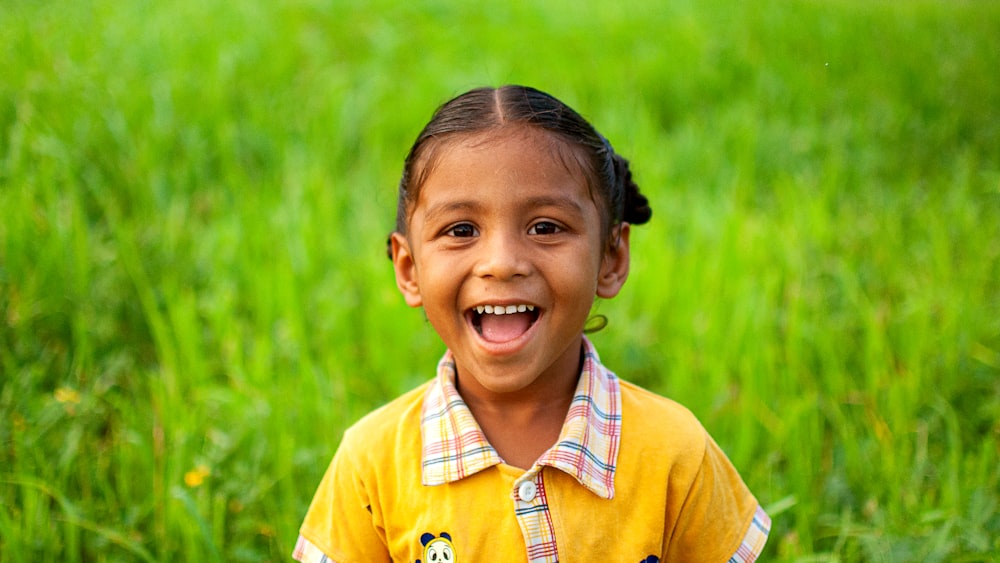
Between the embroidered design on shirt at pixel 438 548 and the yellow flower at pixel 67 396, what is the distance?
160 centimetres

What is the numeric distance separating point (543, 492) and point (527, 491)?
0.03 meters

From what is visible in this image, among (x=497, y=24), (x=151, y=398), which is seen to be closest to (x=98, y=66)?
(x=151, y=398)

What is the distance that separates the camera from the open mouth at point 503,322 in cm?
164

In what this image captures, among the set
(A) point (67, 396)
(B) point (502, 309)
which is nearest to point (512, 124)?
(B) point (502, 309)

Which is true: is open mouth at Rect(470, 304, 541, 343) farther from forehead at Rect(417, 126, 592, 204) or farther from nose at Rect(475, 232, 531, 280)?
forehead at Rect(417, 126, 592, 204)

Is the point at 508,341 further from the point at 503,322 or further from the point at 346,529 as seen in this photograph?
the point at 346,529

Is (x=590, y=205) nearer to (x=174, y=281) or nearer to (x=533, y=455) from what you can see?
(x=533, y=455)

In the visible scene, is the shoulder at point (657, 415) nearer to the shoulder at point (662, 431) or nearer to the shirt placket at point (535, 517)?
the shoulder at point (662, 431)

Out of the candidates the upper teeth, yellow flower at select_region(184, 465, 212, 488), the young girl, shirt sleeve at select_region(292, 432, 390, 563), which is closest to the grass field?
yellow flower at select_region(184, 465, 212, 488)

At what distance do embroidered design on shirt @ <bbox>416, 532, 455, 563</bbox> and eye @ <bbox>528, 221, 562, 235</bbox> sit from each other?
23.2 inches

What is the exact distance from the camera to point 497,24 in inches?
245

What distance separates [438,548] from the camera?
1680 millimetres

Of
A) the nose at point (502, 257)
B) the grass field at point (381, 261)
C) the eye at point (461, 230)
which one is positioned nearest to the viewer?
the nose at point (502, 257)

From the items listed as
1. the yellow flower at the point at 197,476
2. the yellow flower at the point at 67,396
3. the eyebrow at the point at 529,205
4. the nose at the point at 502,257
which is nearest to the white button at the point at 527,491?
the nose at the point at 502,257
